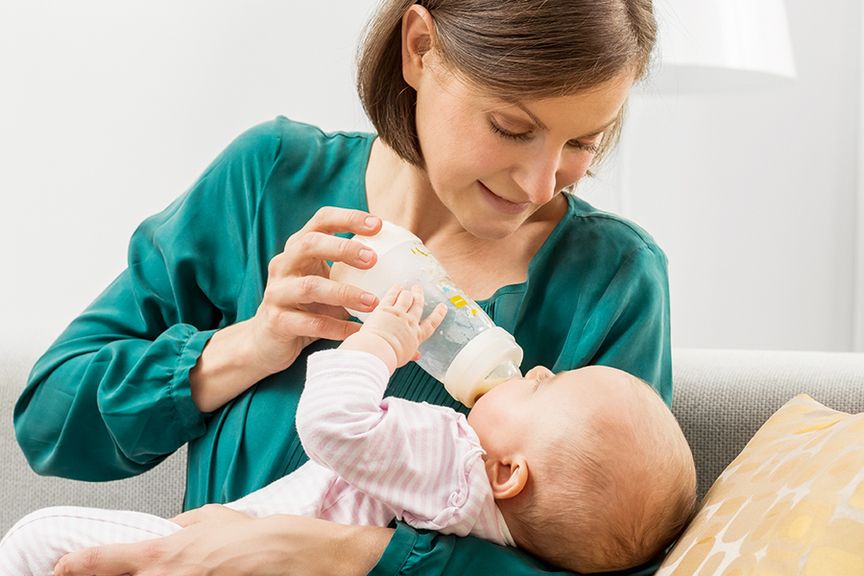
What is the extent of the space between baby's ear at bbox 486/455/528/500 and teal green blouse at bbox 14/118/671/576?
0.64ft

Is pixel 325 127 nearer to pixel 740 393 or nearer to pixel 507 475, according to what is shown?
pixel 740 393

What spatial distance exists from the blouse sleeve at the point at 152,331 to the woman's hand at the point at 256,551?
300 mm

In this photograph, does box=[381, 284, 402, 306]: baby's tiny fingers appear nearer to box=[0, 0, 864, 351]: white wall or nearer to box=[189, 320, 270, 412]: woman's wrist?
box=[189, 320, 270, 412]: woman's wrist

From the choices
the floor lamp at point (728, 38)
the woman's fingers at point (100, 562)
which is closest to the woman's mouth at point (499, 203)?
the woman's fingers at point (100, 562)

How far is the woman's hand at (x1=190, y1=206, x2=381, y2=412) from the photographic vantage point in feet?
4.14

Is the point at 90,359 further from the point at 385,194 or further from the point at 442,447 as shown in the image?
the point at 442,447

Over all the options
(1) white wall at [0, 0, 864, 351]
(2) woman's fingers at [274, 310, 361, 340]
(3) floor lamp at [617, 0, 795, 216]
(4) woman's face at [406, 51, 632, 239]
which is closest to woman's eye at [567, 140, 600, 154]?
(4) woman's face at [406, 51, 632, 239]

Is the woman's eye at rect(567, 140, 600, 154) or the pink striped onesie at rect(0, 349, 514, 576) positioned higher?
the woman's eye at rect(567, 140, 600, 154)

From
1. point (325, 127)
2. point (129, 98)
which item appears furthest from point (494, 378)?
point (129, 98)

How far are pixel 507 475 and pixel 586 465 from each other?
9cm

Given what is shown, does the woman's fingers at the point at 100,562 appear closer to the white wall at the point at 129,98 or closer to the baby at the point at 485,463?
the baby at the point at 485,463

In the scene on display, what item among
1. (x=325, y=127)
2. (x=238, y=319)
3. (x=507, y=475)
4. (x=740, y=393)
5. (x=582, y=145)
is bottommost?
(x=740, y=393)

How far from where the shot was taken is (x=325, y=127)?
280 cm

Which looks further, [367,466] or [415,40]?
[415,40]
